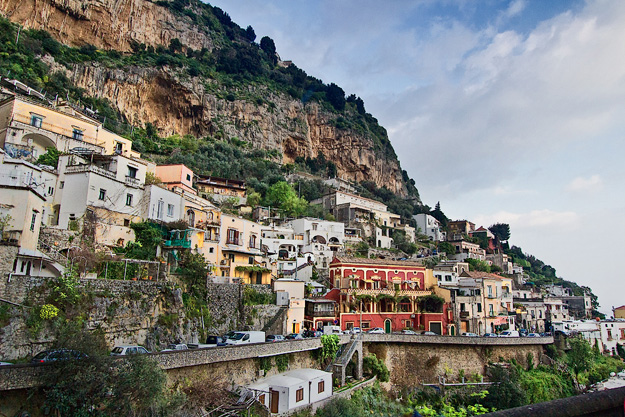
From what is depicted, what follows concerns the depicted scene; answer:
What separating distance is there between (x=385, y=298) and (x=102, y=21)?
2961 inches

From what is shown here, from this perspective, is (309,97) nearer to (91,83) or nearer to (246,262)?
(91,83)

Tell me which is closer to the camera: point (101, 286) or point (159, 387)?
point (159, 387)

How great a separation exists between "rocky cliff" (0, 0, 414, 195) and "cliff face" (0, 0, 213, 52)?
16 cm

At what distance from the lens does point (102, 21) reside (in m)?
80.6

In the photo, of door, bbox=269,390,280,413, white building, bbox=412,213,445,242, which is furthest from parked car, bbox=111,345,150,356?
white building, bbox=412,213,445,242

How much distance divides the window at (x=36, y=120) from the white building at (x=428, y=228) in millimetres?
75147

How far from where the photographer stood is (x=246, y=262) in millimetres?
39781

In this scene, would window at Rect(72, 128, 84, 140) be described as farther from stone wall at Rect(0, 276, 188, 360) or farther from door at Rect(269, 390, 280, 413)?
door at Rect(269, 390, 280, 413)

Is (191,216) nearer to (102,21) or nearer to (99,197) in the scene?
(99,197)

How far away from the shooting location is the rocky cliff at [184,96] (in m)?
73.6

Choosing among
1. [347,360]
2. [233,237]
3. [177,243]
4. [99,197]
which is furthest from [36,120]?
[347,360]

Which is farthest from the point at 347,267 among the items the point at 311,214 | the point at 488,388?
the point at 311,214

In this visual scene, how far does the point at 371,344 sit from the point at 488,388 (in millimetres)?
11570

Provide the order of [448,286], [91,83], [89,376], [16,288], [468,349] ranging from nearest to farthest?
[89,376] < [16,288] < [468,349] < [448,286] < [91,83]
